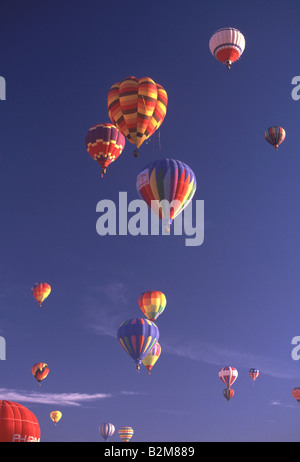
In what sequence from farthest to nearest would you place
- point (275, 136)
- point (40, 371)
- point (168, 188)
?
point (40, 371), point (275, 136), point (168, 188)

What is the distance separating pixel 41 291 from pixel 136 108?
86.3 feet

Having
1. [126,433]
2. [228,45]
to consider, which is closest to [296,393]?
[126,433]

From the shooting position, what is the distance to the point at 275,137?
143 ft

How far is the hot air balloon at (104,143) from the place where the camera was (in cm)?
3625

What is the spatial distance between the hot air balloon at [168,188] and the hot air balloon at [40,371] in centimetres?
3082

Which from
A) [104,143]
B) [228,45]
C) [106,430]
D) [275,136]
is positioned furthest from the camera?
[106,430]

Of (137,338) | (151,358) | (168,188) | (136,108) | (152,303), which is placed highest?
(136,108)

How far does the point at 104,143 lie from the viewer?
36250 mm

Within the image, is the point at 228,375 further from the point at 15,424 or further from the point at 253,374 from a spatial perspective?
the point at 15,424

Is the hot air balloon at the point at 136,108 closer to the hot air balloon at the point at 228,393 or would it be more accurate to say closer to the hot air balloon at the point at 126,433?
the hot air balloon at the point at 228,393

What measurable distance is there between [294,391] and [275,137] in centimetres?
3018

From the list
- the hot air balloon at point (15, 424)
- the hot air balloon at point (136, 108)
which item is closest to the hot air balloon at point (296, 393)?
the hot air balloon at point (136, 108)
